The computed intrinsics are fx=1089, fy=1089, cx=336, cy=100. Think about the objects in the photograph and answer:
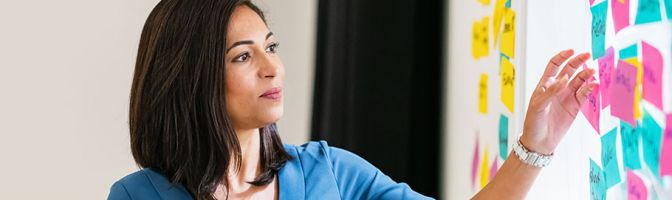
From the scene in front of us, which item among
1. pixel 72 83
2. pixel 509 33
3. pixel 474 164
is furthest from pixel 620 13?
pixel 72 83

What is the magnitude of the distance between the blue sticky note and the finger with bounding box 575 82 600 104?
0.18ft

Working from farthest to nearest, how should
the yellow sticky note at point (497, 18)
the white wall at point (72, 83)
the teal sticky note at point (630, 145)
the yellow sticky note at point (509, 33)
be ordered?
the white wall at point (72, 83) → the yellow sticky note at point (497, 18) → the yellow sticky note at point (509, 33) → the teal sticky note at point (630, 145)

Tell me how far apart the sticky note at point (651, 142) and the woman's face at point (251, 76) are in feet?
1.92

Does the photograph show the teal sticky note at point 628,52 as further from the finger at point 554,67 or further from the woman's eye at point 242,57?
the woman's eye at point 242,57

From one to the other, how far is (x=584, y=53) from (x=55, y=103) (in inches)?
76.6

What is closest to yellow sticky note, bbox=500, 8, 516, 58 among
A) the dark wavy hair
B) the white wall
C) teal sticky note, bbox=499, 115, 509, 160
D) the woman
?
teal sticky note, bbox=499, 115, 509, 160

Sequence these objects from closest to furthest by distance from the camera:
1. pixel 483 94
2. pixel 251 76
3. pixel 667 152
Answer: pixel 667 152, pixel 251 76, pixel 483 94

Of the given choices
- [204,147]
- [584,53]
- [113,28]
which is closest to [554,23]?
[584,53]

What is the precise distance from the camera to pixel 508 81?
203 cm

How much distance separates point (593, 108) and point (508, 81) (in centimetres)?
37

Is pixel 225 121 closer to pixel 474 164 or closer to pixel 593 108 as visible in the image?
pixel 593 108

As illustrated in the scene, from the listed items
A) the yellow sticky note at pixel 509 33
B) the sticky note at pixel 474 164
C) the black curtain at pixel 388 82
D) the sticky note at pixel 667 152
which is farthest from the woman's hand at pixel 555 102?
the black curtain at pixel 388 82

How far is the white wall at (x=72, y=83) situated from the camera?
3.14 metres

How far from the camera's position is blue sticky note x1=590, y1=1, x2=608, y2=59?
1598mm
